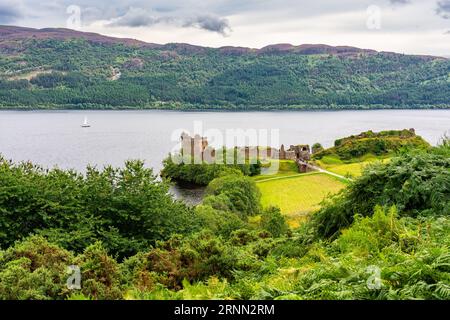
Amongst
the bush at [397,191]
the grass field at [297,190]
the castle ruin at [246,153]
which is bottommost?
the grass field at [297,190]

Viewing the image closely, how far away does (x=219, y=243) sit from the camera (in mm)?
12961

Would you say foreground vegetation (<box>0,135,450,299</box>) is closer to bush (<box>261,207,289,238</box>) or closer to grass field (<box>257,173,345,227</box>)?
bush (<box>261,207,289,238</box>)

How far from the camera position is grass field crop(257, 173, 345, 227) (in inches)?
2179

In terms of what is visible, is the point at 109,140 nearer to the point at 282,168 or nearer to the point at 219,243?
the point at 282,168

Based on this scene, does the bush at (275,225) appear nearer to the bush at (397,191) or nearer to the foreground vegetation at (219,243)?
the foreground vegetation at (219,243)

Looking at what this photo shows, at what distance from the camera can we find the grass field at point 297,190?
5534 cm

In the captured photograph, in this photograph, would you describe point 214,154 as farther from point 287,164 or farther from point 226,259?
point 226,259

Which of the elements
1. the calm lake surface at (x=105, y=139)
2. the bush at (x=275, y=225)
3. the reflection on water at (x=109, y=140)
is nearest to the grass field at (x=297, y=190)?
the reflection on water at (x=109, y=140)

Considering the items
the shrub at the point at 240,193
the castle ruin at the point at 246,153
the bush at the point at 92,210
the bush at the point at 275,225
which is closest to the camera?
the bush at the point at 92,210

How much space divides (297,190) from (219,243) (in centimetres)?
5341

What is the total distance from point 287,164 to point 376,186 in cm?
7452

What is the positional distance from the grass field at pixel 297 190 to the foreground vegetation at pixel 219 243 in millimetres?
25261

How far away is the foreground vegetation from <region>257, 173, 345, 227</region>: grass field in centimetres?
2526

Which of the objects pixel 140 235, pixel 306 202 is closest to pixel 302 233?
pixel 140 235
